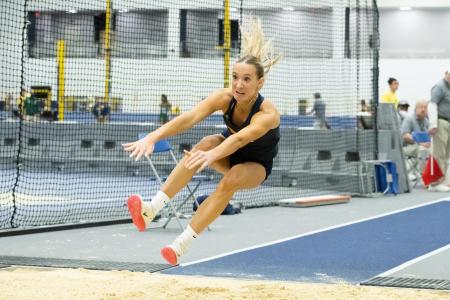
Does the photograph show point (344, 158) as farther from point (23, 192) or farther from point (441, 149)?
point (23, 192)

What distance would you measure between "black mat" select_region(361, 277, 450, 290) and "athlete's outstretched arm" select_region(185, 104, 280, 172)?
64.8 inches

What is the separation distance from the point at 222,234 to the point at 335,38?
20.8 m

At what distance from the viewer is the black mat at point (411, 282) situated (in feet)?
22.3

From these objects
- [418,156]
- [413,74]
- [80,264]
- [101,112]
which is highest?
[413,74]

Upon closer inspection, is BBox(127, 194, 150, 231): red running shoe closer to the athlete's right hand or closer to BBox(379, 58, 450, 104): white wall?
the athlete's right hand

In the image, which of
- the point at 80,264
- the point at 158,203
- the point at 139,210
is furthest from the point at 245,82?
the point at 80,264

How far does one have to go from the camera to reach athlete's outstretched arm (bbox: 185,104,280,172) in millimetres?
5721

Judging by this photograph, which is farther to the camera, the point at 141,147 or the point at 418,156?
the point at 418,156

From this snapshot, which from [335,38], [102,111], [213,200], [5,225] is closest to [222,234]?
[5,225]

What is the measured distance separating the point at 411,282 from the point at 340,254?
1.82m

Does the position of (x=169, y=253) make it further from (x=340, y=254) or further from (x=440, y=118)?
(x=440, y=118)

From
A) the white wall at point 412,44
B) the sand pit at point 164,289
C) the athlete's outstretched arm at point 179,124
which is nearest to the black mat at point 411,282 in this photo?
the sand pit at point 164,289

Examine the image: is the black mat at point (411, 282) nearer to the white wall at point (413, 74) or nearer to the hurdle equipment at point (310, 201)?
the hurdle equipment at point (310, 201)

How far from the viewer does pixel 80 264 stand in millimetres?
7918
